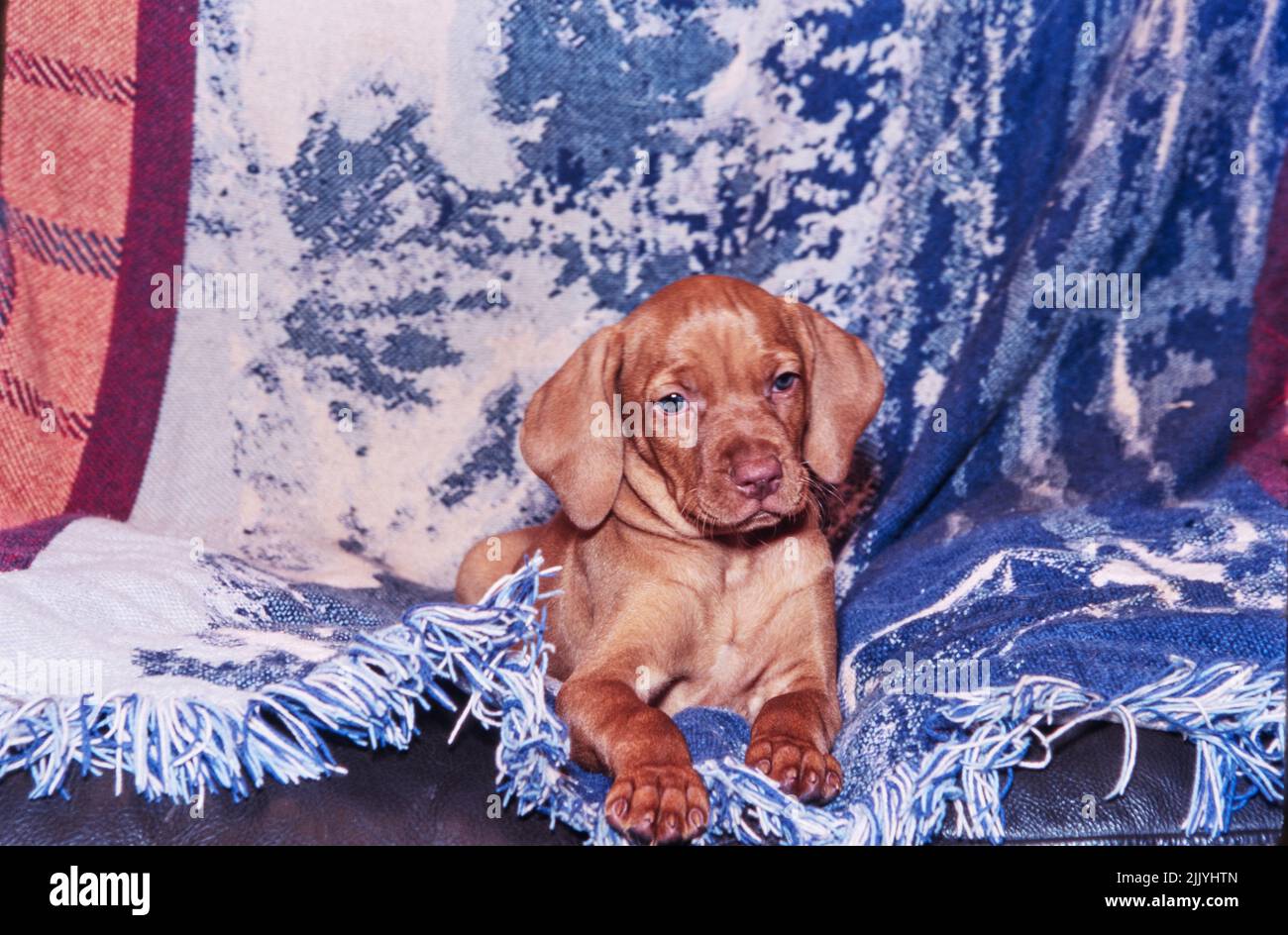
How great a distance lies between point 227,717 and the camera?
3.06m

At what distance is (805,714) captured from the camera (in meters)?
3.36

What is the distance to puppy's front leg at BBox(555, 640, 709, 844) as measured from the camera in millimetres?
2795

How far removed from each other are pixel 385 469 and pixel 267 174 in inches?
44.6

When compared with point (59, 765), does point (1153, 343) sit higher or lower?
higher

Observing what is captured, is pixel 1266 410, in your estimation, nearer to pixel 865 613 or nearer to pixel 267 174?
pixel 865 613

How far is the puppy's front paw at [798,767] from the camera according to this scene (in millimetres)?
3008

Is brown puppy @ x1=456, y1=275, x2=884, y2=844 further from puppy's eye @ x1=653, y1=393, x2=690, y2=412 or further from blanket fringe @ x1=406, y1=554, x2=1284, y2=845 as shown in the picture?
blanket fringe @ x1=406, y1=554, x2=1284, y2=845

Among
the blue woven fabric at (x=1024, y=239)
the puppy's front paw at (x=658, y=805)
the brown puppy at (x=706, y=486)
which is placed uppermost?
the blue woven fabric at (x=1024, y=239)

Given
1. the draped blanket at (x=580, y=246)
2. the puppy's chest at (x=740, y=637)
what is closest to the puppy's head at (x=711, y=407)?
the puppy's chest at (x=740, y=637)

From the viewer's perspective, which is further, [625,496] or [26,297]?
[26,297]

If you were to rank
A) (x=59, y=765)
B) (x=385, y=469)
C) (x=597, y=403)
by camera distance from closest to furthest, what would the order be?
1. (x=59, y=765)
2. (x=597, y=403)
3. (x=385, y=469)

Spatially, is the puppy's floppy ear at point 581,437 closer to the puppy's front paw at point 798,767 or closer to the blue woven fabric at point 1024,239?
the puppy's front paw at point 798,767

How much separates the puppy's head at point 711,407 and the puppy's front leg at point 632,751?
0.43 metres
